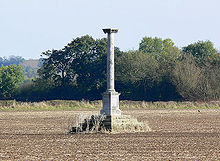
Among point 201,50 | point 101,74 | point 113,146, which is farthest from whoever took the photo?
point 201,50

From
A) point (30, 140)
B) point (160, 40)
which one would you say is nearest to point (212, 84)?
point (160, 40)

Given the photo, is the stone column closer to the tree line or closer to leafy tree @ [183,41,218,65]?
the tree line

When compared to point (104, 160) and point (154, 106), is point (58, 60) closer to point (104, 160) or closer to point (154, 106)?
point (154, 106)

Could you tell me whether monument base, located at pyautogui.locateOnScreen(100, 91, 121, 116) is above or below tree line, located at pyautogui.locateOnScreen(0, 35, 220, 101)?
below

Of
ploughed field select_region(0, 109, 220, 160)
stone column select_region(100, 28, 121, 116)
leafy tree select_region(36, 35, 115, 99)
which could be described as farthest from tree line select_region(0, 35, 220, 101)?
ploughed field select_region(0, 109, 220, 160)

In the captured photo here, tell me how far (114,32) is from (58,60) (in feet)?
165

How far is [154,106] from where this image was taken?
221 ft

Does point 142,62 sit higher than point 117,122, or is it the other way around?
point 142,62

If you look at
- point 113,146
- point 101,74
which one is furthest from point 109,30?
point 101,74

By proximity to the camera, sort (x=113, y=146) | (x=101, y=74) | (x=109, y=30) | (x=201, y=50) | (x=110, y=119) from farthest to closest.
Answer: (x=201, y=50) < (x=101, y=74) < (x=109, y=30) < (x=110, y=119) < (x=113, y=146)

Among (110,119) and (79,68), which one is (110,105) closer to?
(110,119)

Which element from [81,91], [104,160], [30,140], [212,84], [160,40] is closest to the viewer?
[104,160]

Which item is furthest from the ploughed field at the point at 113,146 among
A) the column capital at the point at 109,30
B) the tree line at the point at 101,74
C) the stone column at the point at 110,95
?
the tree line at the point at 101,74

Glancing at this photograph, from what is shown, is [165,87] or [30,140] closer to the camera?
[30,140]
